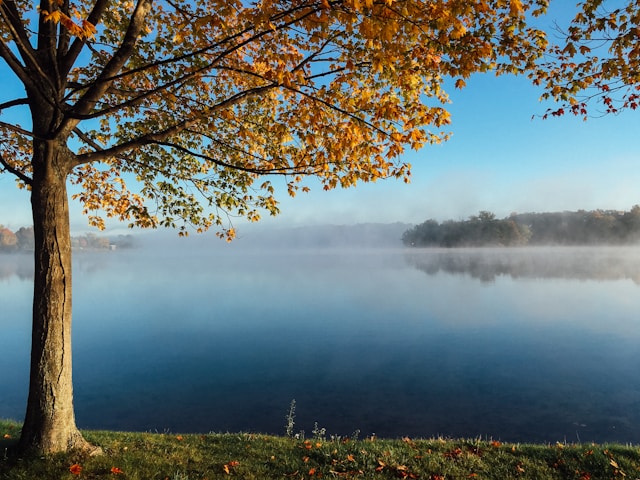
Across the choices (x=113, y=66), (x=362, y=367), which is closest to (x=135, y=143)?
(x=113, y=66)

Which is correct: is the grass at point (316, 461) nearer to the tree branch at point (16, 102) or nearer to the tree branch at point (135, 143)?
the tree branch at point (135, 143)

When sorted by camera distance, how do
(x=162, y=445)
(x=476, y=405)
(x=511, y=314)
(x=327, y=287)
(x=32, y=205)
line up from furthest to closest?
(x=327, y=287), (x=511, y=314), (x=476, y=405), (x=162, y=445), (x=32, y=205)

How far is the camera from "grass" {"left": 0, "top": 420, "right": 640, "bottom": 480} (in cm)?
607

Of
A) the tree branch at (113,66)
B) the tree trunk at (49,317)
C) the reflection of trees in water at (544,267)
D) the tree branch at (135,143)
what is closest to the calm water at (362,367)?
the tree trunk at (49,317)

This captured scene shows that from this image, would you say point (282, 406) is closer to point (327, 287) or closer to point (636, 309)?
point (636, 309)

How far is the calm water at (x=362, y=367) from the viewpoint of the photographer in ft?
47.2

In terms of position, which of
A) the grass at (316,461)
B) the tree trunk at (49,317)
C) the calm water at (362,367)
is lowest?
the calm water at (362,367)

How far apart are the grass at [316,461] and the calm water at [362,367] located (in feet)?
18.7

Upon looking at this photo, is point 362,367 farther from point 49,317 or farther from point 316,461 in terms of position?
point 49,317

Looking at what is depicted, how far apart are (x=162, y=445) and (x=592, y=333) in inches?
1178

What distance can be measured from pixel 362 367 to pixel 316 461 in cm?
1392

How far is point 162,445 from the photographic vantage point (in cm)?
763

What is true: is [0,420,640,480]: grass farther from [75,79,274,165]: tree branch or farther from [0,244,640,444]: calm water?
[0,244,640,444]: calm water

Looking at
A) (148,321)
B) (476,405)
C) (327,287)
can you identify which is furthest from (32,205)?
(327,287)
